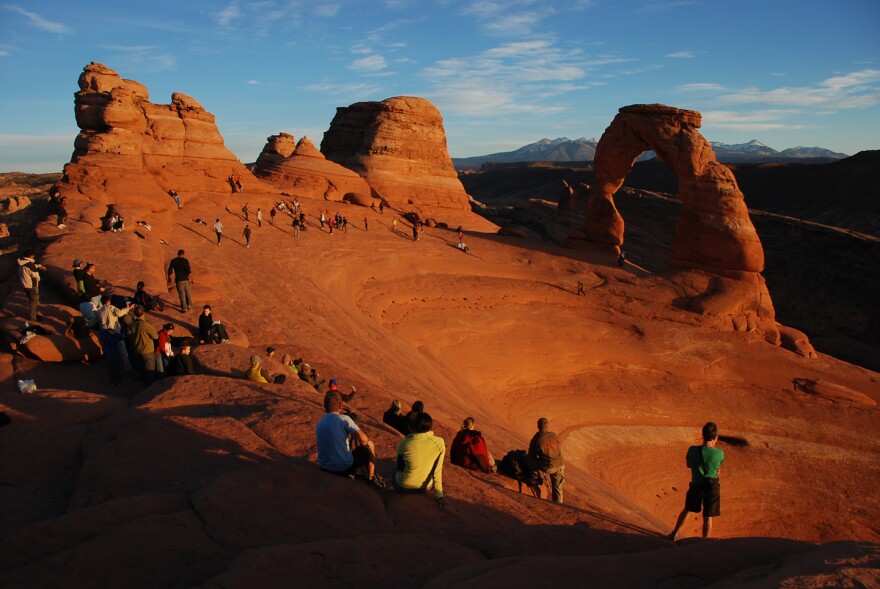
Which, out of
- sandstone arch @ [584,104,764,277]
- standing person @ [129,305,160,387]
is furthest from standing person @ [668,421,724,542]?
sandstone arch @ [584,104,764,277]

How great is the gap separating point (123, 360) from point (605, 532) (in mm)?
8238

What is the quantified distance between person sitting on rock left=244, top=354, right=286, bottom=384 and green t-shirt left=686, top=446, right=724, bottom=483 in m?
5.96

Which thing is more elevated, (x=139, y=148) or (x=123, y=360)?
(x=139, y=148)

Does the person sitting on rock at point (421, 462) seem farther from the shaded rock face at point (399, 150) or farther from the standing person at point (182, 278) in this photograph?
the shaded rock face at point (399, 150)

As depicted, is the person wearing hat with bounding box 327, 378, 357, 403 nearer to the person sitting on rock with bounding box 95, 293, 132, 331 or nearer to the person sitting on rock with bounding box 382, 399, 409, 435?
the person sitting on rock with bounding box 382, 399, 409, 435

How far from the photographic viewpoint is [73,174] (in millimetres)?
22266

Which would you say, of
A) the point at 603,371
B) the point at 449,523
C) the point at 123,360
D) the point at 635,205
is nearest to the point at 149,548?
the point at 449,523

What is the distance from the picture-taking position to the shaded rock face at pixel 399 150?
127 ft

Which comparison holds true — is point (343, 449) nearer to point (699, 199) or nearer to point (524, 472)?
point (524, 472)

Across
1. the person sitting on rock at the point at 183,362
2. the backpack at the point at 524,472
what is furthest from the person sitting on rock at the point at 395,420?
the person sitting on rock at the point at 183,362

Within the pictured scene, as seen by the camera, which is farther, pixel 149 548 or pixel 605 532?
pixel 605 532

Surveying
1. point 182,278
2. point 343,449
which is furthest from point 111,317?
point 343,449

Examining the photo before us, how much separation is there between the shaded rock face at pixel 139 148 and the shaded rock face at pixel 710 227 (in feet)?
64.0

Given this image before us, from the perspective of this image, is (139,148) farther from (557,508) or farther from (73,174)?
(557,508)
